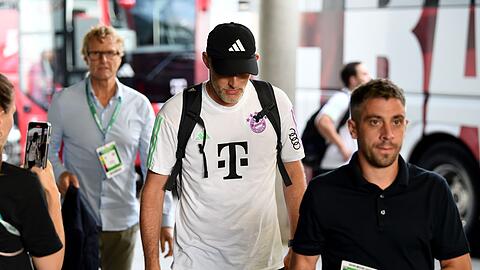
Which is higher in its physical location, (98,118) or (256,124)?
(256,124)

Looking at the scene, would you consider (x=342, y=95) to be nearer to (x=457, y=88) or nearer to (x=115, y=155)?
(x=457, y=88)

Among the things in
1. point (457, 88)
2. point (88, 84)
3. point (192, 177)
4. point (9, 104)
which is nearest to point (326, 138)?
point (457, 88)

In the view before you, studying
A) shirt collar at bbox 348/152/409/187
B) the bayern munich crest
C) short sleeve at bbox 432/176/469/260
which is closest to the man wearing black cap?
the bayern munich crest

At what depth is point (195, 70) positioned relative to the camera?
441 inches

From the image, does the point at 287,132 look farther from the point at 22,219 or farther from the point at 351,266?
the point at 22,219

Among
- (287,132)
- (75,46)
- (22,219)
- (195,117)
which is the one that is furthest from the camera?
(75,46)

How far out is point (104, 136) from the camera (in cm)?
532

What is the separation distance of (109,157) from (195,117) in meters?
1.40

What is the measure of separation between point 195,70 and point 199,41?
336 mm

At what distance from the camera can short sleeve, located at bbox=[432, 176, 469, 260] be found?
319 cm

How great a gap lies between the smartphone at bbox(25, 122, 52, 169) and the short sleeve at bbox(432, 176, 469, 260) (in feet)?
4.38

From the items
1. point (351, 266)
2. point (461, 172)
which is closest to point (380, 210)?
point (351, 266)

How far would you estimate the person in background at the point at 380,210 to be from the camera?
320 cm

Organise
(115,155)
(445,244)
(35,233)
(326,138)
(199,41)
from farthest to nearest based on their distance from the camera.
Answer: (199,41)
(326,138)
(115,155)
(445,244)
(35,233)
